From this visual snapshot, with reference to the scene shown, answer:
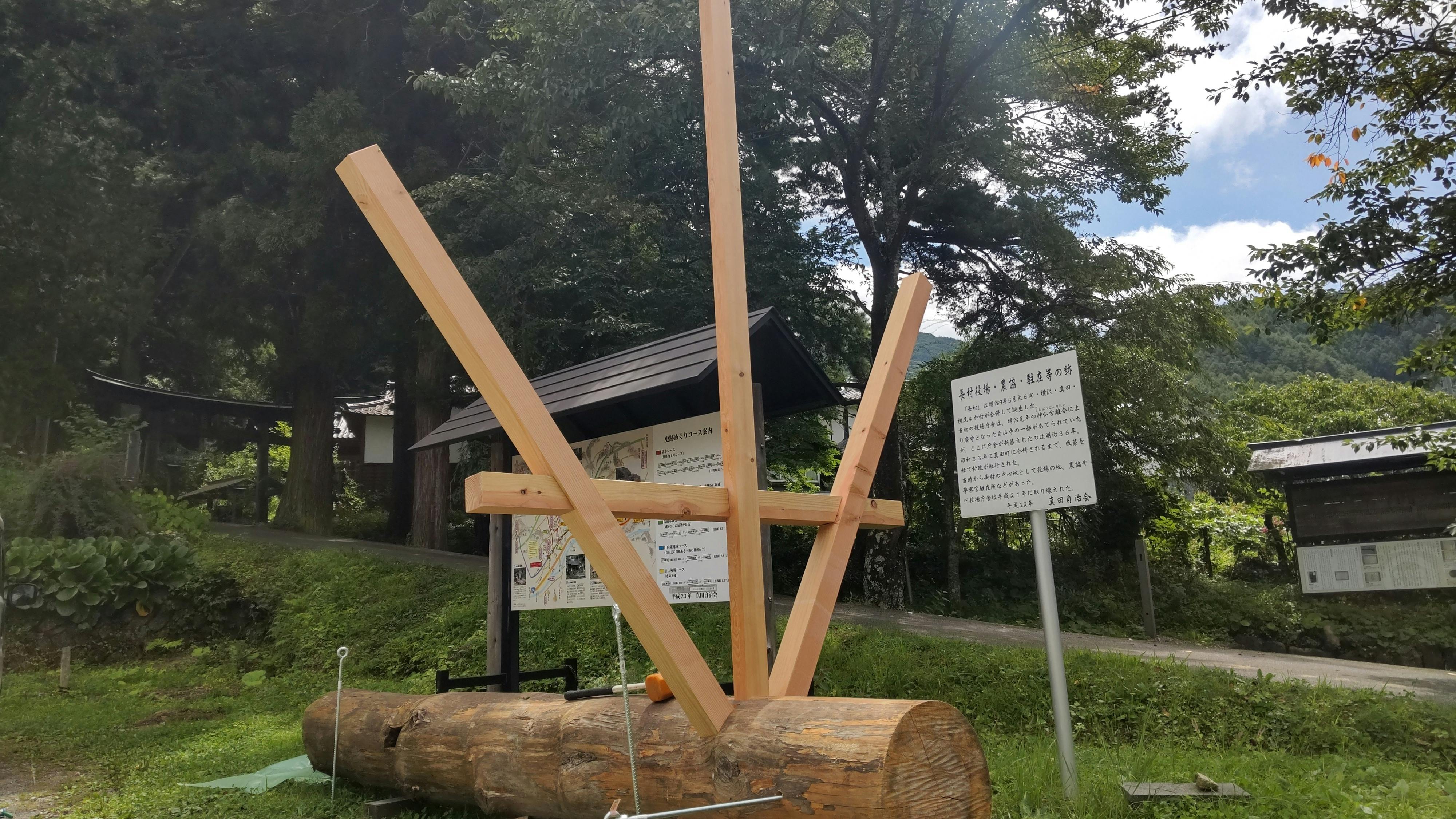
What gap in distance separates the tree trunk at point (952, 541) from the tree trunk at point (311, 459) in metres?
12.0

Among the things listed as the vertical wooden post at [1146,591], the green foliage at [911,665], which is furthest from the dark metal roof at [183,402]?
the vertical wooden post at [1146,591]

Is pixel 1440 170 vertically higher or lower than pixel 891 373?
higher

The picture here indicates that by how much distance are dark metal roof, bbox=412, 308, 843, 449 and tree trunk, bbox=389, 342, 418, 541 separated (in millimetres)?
12514

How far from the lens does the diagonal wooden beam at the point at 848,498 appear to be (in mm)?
3900

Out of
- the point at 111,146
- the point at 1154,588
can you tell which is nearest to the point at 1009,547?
the point at 1154,588

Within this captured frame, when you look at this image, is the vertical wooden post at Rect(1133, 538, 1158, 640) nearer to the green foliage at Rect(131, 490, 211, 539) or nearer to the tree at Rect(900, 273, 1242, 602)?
the tree at Rect(900, 273, 1242, 602)

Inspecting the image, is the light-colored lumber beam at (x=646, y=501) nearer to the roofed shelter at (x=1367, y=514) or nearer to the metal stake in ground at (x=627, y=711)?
the metal stake in ground at (x=627, y=711)

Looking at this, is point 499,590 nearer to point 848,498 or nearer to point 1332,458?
point 848,498

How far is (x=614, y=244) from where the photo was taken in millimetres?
12664

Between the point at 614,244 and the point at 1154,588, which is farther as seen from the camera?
the point at 1154,588

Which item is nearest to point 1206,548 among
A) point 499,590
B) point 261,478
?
point 499,590

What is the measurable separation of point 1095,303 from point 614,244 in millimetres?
6856

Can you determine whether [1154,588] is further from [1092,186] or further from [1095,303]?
[1092,186]

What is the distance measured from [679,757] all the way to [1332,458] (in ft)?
41.2
